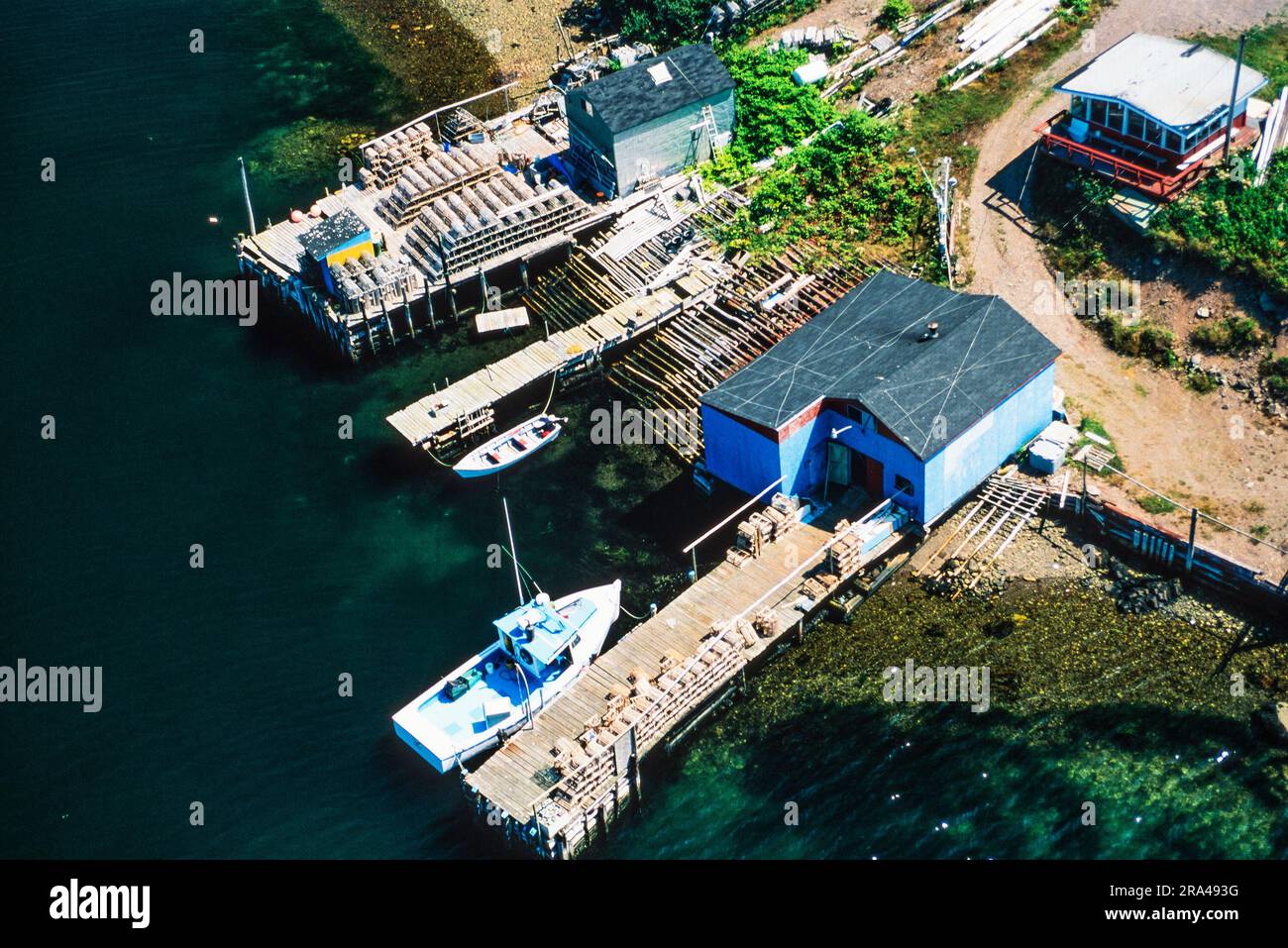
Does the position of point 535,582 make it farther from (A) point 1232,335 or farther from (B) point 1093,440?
(A) point 1232,335

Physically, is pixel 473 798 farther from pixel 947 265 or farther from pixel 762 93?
pixel 762 93

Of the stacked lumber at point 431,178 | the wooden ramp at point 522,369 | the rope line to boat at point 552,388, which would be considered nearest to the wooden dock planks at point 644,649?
the rope line to boat at point 552,388

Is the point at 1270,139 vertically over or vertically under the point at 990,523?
over

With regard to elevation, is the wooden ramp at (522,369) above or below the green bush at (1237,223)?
below

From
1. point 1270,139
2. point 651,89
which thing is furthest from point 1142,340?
point 651,89

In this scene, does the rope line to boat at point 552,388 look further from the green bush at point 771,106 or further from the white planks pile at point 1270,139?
the white planks pile at point 1270,139

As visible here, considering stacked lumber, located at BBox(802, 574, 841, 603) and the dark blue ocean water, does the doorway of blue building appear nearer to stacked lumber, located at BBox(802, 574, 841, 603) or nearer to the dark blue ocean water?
stacked lumber, located at BBox(802, 574, 841, 603)

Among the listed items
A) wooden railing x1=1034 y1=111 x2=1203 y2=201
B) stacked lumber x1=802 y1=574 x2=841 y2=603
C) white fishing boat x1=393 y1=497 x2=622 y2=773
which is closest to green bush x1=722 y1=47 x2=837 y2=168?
wooden railing x1=1034 y1=111 x2=1203 y2=201
